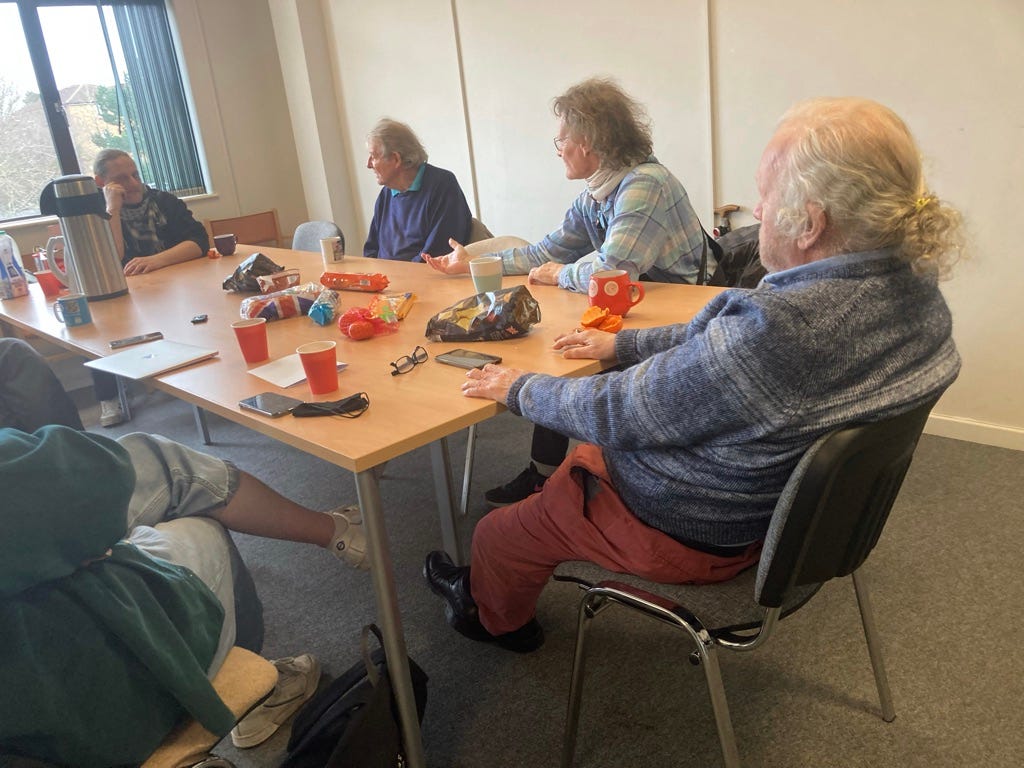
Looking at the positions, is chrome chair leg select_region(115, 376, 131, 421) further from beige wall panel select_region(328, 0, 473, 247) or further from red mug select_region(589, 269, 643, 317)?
red mug select_region(589, 269, 643, 317)

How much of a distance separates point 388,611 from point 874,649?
Answer: 956 mm

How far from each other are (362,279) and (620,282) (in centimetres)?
91

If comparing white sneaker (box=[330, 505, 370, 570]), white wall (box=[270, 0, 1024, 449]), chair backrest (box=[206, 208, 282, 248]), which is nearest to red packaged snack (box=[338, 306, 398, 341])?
white sneaker (box=[330, 505, 370, 570])

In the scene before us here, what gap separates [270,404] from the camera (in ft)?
4.49

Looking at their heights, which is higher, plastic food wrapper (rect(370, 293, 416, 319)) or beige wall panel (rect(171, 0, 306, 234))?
beige wall panel (rect(171, 0, 306, 234))

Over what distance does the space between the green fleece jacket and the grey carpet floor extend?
40 centimetres

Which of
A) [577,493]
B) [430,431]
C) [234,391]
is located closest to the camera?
[430,431]

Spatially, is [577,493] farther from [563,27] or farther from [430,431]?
[563,27]

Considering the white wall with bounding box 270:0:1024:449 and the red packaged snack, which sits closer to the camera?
the red packaged snack

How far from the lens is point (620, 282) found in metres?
1.78

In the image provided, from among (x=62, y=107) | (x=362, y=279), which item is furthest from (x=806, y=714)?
(x=62, y=107)

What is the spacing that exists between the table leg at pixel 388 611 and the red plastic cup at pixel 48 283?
222 cm

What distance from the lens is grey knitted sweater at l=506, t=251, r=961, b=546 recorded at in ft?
3.22

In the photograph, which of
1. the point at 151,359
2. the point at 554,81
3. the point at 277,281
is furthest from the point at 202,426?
the point at 554,81
